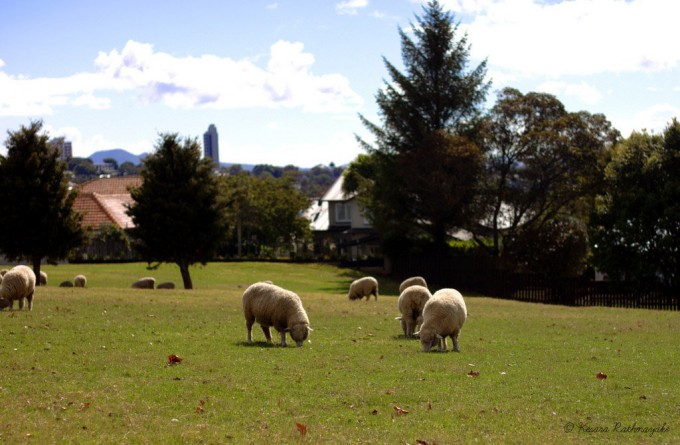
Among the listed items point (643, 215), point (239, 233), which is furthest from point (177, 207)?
point (239, 233)

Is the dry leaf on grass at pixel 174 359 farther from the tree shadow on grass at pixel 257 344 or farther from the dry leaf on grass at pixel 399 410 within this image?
the dry leaf on grass at pixel 399 410

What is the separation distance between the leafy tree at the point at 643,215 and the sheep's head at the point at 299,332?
90.7 feet

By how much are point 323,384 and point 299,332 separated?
4888 mm

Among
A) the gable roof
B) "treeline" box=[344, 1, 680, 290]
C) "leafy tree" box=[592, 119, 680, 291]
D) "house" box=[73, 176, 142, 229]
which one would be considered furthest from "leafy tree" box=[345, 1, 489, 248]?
the gable roof

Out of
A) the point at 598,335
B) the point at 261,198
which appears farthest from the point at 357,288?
the point at 261,198

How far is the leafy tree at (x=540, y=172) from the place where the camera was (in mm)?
53312

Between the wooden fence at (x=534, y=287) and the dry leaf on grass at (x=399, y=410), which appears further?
the wooden fence at (x=534, y=287)

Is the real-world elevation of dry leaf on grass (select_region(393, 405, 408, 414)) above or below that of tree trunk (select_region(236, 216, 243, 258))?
below

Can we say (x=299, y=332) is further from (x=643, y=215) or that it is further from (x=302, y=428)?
(x=643, y=215)

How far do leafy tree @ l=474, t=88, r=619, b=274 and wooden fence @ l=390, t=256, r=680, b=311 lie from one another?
4108 mm

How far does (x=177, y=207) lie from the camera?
44625 mm

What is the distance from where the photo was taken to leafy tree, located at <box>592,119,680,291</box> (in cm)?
4109

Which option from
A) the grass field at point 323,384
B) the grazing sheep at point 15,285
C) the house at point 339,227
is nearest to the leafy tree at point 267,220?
the house at point 339,227

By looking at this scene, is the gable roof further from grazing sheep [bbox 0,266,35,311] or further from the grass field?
grazing sheep [bbox 0,266,35,311]
